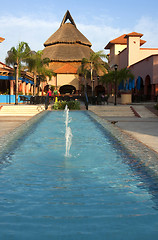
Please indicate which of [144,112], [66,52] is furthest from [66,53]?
[144,112]

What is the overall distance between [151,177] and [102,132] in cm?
507

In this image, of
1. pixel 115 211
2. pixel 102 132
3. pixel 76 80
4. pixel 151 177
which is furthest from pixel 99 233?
pixel 76 80

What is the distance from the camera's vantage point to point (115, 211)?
3520 mm

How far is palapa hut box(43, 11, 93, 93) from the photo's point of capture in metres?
65.4

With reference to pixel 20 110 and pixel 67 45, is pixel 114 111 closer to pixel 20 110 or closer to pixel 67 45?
pixel 20 110

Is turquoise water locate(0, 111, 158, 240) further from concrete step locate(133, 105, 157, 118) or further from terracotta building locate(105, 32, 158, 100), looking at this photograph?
terracotta building locate(105, 32, 158, 100)


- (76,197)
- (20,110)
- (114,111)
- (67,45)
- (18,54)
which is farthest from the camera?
(67,45)

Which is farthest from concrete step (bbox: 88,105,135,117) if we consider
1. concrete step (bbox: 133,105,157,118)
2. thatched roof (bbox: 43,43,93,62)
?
thatched roof (bbox: 43,43,93,62)

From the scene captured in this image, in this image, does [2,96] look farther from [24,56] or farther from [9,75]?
[24,56]

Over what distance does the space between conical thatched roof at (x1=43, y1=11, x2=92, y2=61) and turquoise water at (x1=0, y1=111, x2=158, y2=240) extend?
71731mm

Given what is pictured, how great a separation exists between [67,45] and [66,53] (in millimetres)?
5255

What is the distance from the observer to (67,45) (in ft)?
276

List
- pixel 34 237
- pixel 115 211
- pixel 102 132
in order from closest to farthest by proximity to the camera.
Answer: pixel 34 237 < pixel 115 211 < pixel 102 132

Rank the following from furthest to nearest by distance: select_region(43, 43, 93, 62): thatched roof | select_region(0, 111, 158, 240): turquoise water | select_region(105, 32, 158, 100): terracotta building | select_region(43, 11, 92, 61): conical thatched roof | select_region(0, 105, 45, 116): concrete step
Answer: select_region(43, 11, 92, 61): conical thatched roof
select_region(43, 43, 93, 62): thatched roof
select_region(105, 32, 158, 100): terracotta building
select_region(0, 105, 45, 116): concrete step
select_region(0, 111, 158, 240): turquoise water
